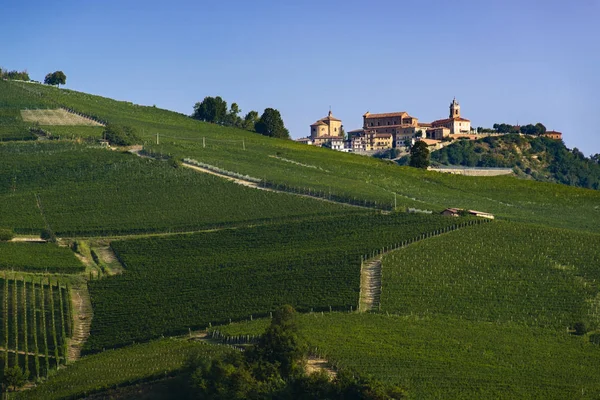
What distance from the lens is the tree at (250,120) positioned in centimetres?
15250

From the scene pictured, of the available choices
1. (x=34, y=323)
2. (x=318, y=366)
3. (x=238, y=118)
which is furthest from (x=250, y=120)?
(x=318, y=366)

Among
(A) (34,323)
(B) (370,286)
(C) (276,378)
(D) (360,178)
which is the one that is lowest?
(A) (34,323)

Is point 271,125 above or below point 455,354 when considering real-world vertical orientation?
above

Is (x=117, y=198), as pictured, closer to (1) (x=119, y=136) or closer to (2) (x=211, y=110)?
(1) (x=119, y=136)

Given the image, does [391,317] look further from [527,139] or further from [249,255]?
[527,139]

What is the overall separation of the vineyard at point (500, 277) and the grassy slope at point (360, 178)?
1242 centimetres

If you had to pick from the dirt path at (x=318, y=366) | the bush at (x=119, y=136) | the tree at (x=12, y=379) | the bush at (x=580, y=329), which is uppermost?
the bush at (x=119, y=136)

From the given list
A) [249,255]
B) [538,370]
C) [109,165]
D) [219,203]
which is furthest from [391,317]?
[109,165]

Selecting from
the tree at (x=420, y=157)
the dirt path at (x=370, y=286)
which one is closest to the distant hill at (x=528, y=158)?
the tree at (x=420, y=157)

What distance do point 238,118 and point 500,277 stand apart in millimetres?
89841

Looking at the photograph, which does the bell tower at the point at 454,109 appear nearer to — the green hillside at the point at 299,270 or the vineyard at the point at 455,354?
the green hillside at the point at 299,270

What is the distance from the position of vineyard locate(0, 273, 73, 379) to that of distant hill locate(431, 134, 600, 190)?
3915 inches

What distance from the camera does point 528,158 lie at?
554ft

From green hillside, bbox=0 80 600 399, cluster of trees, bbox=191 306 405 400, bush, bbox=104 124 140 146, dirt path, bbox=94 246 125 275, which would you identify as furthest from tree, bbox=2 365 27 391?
bush, bbox=104 124 140 146
